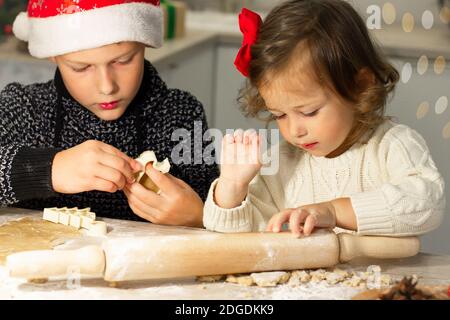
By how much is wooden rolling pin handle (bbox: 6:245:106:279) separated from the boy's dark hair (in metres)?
0.39

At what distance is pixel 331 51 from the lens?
1170 millimetres

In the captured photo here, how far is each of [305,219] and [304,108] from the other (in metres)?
0.18

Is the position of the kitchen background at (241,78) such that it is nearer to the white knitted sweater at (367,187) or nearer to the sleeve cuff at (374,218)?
the white knitted sweater at (367,187)

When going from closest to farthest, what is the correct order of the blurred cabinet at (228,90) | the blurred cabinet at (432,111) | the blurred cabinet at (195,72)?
the blurred cabinet at (432,111)
the blurred cabinet at (195,72)
the blurred cabinet at (228,90)

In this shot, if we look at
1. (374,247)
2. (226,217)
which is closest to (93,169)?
(226,217)

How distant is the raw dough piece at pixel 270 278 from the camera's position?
98 cm

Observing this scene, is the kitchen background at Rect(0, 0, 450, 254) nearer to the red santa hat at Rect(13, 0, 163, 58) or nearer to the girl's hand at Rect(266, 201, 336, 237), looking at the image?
the red santa hat at Rect(13, 0, 163, 58)

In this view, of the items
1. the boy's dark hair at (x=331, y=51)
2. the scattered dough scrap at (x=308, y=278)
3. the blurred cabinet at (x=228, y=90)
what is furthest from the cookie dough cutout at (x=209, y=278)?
the blurred cabinet at (x=228, y=90)

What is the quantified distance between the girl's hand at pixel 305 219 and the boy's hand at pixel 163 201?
21 centimetres

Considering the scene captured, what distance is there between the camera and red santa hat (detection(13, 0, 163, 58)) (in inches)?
50.7

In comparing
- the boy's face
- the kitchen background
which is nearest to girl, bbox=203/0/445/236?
the boy's face

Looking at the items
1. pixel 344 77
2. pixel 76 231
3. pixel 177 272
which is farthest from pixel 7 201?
pixel 344 77

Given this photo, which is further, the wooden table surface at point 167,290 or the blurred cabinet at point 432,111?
the blurred cabinet at point 432,111
